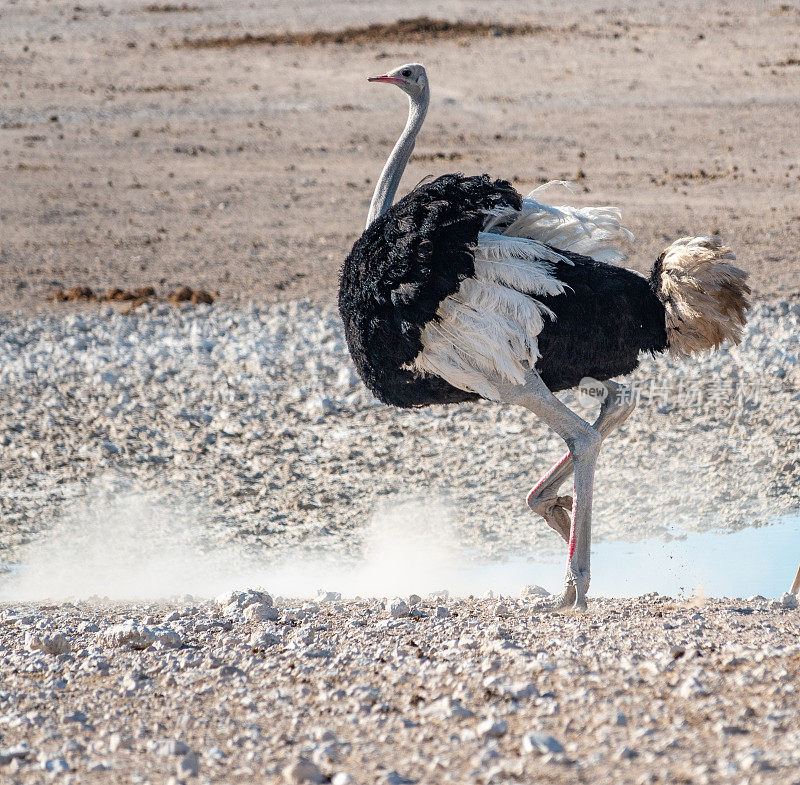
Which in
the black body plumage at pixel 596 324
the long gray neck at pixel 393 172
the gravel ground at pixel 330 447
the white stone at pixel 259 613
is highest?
the long gray neck at pixel 393 172

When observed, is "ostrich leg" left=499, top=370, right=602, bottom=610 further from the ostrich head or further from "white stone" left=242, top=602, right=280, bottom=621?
the ostrich head

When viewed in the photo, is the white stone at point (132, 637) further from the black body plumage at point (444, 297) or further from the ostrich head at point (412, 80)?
the ostrich head at point (412, 80)

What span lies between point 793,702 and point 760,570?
2.44 meters

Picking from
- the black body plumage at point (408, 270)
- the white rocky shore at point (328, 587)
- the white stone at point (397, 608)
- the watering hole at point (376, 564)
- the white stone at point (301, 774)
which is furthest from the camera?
the watering hole at point (376, 564)

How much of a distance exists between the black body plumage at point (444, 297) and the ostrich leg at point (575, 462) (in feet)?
0.35

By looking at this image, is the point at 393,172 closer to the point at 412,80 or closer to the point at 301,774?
the point at 412,80

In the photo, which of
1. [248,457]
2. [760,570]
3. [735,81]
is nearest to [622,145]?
[735,81]

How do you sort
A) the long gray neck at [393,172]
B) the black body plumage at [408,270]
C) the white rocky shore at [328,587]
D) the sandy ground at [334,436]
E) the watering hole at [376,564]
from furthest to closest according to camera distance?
the watering hole at [376,564]
the long gray neck at [393,172]
the black body plumage at [408,270]
the sandy ground at [334,436]
the white rocky shore at [328,587]

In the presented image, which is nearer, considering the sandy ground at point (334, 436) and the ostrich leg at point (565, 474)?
the sandy ground at point (334, 436)

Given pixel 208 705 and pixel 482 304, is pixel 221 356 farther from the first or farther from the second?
pixel 208 705

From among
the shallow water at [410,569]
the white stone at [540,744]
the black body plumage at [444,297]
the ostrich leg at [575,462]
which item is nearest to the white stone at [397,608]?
the ostrich leg at [575,462]

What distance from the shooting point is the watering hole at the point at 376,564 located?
576 cm

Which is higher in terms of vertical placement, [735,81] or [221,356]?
[735,81]

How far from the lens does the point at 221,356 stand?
930 cm
